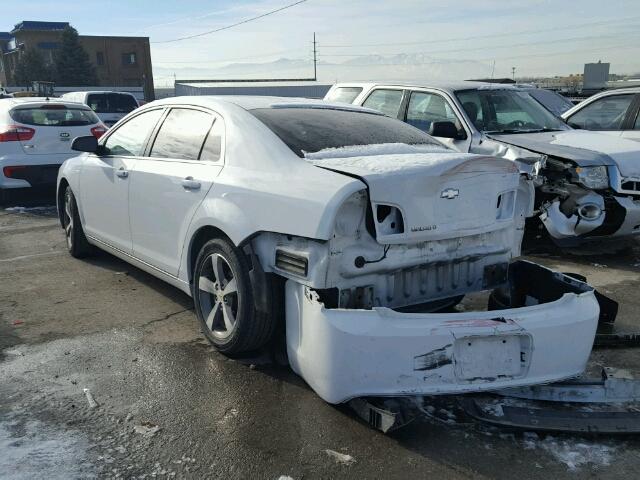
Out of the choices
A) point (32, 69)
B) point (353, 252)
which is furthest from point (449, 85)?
point (32, 69)

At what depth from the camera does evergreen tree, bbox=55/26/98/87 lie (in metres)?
60.8

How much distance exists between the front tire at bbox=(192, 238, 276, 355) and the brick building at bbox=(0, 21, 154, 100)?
68.3m

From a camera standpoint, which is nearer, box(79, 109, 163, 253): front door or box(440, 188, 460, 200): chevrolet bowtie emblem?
box(440, 188, 460, 200): chevrolet bowtie emblem

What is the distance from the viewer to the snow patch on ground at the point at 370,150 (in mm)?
3377

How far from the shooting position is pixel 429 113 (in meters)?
7.10

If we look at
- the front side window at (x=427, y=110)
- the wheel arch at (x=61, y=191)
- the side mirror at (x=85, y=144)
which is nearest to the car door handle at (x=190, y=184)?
the side mirror at (x=85, y=144)

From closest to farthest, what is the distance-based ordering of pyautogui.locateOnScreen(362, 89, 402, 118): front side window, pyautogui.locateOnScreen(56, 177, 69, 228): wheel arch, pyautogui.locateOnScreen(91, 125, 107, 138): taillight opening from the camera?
pyautogui.locateOnScreen(56, 177, 69, 228): wheel arch → pyautogui.locateOnScreen(362, 89, 402, 118): front side window → pyautogui.locateOnScreen(91, 125, 107, 138): taillight opening

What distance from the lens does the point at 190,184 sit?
383 cm

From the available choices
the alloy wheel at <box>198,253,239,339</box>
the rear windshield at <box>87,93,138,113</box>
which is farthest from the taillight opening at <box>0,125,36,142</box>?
the rear windshield at <box>87,93,138,113</box>

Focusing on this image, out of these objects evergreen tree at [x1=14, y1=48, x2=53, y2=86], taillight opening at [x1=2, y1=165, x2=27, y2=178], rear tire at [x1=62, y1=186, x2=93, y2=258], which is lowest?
rear tire at [x1=62, y1=186, x2=93, y2=258]

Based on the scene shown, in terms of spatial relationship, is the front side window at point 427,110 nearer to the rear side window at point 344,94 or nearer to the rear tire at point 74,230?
the rear side window at point 344,94

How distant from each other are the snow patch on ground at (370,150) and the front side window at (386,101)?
3.70 meters

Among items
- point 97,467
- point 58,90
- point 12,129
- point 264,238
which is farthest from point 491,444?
point 58,90

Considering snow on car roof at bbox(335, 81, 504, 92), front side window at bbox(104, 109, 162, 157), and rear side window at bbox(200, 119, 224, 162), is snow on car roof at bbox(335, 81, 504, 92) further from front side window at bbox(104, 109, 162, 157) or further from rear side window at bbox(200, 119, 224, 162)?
rear side window at bbox(200, 119, 224, 162)
